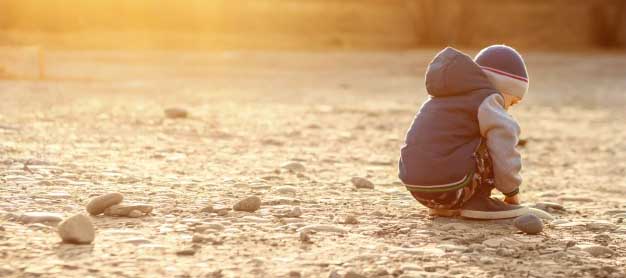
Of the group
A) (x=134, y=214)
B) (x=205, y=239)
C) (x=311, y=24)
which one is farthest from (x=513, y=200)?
(x=311, y=24)

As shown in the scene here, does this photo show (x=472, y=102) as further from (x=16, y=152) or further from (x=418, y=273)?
(x=16, y=152)

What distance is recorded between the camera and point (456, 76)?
16.4 feet

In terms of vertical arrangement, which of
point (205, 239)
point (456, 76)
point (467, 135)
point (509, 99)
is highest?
point (456, 76)

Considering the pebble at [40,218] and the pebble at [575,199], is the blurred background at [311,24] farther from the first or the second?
the pebble at [40,218]

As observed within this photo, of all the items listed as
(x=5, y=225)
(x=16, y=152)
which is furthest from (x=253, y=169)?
(x=5, y=225)

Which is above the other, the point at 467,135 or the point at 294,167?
the point at 467,135

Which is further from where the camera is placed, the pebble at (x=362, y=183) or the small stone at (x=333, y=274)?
the pebble at (x=362, y=183)

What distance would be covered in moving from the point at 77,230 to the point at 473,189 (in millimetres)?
1866

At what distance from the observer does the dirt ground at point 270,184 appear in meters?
4.09

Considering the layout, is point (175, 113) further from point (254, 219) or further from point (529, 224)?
point (529, 224)

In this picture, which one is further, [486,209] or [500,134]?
[486,209]

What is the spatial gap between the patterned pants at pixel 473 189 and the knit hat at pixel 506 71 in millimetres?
286

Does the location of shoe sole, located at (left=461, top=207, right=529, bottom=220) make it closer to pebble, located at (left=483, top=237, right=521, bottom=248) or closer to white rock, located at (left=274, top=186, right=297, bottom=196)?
pebble, located at (left=483, top=237, right=521, bottom=248)

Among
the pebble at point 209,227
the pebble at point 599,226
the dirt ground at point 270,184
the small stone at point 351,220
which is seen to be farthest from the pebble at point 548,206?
the pebble at point 209,227
